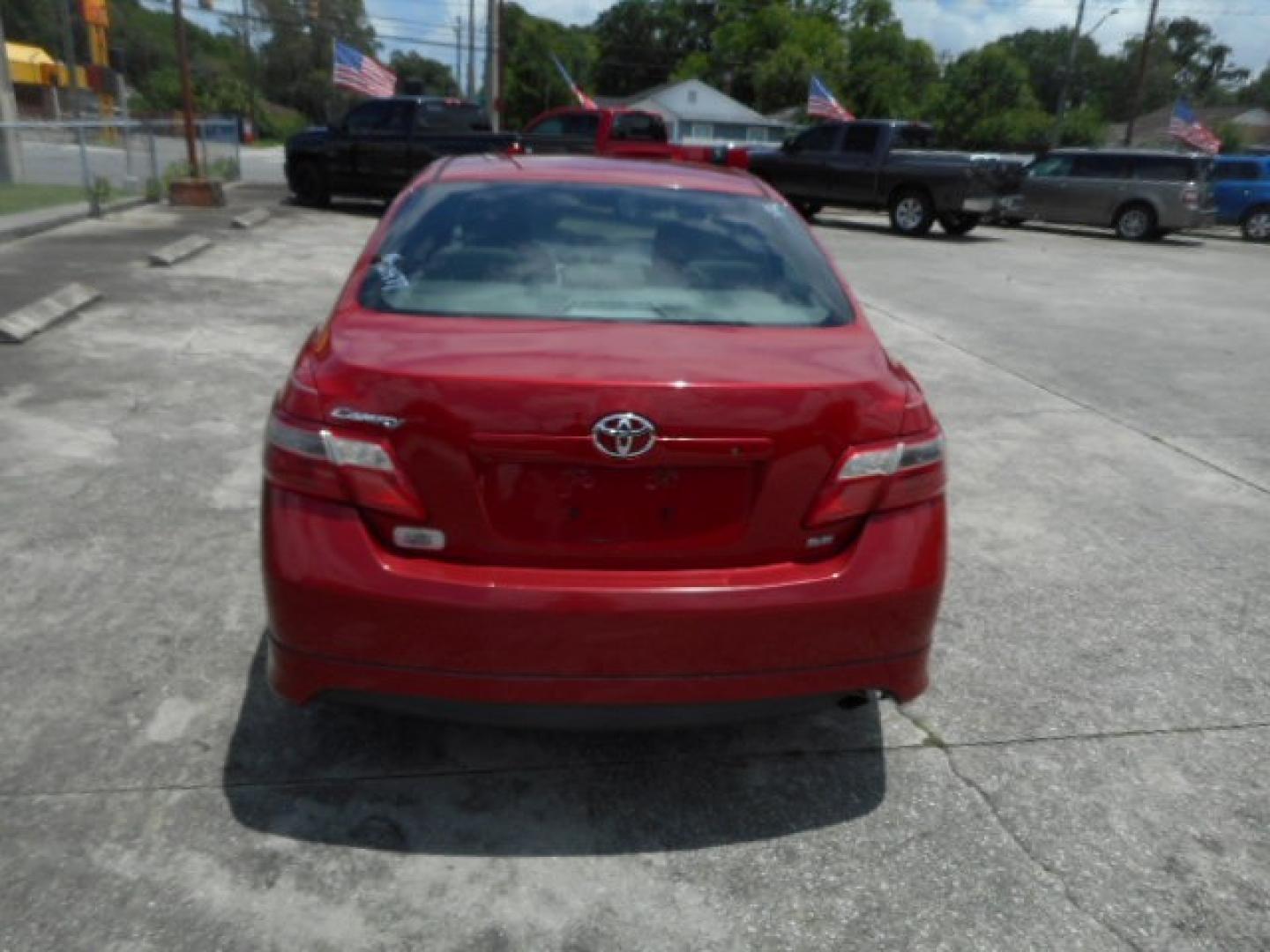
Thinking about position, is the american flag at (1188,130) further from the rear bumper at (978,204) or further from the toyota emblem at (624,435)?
the toyota emblem at (624,435)

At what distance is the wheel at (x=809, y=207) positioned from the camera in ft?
71.5

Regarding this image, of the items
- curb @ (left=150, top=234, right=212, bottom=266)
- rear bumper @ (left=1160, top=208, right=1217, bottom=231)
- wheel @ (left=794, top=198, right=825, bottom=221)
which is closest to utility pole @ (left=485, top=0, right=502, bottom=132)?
wheel @ (left=794, top=198, right=825, bottom=221)

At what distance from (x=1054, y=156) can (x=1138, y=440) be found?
1792cm

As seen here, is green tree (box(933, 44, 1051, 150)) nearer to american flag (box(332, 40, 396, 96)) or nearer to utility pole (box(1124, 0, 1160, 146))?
utility pole (box(1124, 0, 1160, 146))

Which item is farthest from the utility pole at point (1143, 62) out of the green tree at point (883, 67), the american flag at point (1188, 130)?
the green tree at point (883, 67)

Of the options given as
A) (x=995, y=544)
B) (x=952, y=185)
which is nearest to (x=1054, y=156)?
(x=952, y=185)

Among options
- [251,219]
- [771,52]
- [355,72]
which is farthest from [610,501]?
[771,52]

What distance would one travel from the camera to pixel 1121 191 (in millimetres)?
21141

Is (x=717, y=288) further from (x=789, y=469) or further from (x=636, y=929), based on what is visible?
(x=636, y=929)

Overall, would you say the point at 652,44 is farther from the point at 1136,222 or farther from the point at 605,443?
the point at 605,443

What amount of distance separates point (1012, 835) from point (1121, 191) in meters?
21.4

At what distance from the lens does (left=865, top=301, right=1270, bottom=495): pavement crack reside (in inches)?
233

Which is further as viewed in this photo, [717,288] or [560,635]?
[717,288]

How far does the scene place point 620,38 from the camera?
110 metres
